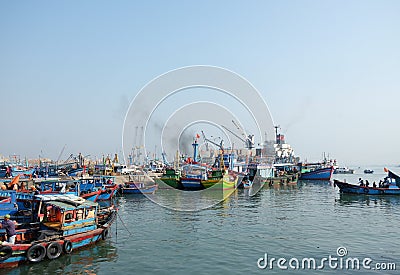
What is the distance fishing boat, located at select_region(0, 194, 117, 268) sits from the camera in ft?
57.6

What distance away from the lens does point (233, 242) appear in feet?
76.0

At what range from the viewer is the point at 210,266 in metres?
18.4

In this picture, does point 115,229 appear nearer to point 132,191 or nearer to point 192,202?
point 192,202

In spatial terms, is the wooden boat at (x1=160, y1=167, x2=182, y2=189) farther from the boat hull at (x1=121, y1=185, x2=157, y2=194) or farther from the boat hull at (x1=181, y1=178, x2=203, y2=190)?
the boat hull at (x1=121, y1=185, x2=157, y2=194)

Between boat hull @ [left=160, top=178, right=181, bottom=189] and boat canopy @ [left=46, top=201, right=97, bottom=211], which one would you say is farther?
boat hull @ [left=160, top=178, right=181, bottom=189]

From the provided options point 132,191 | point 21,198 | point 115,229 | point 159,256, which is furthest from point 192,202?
point 159,256

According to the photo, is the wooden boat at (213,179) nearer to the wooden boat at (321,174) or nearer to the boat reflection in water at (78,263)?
the boat reflection in water at (78,263)

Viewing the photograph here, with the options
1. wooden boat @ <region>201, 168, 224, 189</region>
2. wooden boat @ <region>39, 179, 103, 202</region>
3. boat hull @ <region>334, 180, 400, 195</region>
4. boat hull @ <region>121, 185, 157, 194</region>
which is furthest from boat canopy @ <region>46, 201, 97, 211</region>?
boat hull @ <region>334, 180, 400, 195</region>

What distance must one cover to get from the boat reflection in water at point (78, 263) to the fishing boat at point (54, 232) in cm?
31

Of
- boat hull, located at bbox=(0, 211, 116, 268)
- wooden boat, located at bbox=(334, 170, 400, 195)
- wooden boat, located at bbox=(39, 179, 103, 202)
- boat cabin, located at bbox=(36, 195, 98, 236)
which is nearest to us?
boat hull, located at bbox=(0, 211, 116, 268)

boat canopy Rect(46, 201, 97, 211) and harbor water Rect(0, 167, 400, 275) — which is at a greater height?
boat canopy Rect(46, 201, 97, 211)

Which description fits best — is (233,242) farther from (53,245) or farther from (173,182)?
(173,182)

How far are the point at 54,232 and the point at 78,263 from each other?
89.9 inches

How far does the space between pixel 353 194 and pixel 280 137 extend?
80.1 m
